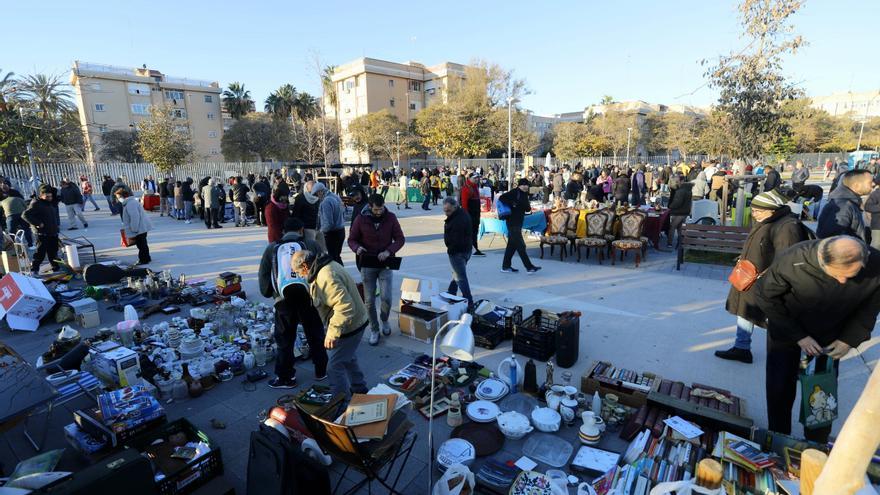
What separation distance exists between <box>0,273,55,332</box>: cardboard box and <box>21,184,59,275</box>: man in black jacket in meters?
2.63

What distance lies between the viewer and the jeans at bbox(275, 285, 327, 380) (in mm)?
4254

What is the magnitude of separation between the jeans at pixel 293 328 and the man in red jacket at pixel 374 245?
916mm

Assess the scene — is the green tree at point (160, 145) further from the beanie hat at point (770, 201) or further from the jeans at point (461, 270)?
the beanie hat at point (770, 201)

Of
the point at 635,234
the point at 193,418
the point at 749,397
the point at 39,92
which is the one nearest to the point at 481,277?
the point at 635,234

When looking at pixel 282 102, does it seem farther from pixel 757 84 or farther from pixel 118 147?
pixel 757 84

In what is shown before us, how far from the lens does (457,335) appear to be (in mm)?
2428

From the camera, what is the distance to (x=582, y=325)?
581 cm

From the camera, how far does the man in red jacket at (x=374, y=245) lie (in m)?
A: 5.18

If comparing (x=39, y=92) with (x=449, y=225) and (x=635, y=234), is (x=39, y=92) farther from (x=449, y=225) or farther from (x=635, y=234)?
(x=635, y=234)

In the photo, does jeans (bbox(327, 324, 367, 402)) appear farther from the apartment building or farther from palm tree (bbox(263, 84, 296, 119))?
the apartment building

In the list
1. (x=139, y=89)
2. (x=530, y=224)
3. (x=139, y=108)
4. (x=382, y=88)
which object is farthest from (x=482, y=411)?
(x=139, y=89)

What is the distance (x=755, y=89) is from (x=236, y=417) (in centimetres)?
1400

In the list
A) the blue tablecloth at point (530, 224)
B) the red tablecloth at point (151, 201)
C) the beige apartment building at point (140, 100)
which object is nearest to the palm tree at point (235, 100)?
the beige apartment building at point (140, 100)

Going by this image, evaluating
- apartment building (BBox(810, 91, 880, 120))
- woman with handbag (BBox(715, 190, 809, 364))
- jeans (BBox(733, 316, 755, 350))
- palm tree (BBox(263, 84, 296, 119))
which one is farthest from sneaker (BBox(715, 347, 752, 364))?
apartment building (BBox(810, 91, 880, 120))
